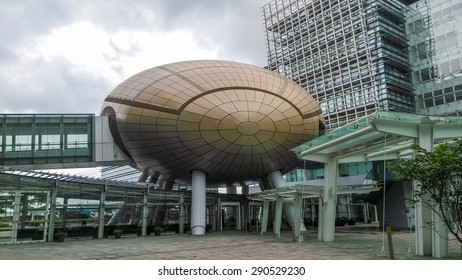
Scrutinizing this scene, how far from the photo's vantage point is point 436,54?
169ft

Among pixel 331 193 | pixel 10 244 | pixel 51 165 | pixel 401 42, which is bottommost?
pixel 10 244

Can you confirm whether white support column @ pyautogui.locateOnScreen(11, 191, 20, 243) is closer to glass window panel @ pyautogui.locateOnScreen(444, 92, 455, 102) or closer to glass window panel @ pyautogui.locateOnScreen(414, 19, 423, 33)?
glass window panel @ pyautogui.locateOnScreen(444, 92, 455, 102)

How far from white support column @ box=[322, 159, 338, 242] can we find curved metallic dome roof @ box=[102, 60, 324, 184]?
23.8 ft

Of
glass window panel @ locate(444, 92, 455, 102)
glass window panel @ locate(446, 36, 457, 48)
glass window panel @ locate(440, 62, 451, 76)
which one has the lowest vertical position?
glass window panel @ locate(444, 92, 455, 102)

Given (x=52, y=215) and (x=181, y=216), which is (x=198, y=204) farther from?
(x=52, y=215)

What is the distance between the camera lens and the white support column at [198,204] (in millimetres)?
29688

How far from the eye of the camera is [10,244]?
22.1 metres

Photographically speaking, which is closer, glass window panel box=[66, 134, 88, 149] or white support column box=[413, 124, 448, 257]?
white support column box=[413, 124, 448, 257]

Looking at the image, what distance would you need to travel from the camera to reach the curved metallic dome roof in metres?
26.0

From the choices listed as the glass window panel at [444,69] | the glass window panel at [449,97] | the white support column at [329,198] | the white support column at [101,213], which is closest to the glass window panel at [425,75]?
the glass window panel at [444,69]

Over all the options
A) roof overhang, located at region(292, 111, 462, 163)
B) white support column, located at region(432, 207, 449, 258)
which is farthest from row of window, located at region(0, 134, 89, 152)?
white support column, located at region(432, 207, 449, 258)
